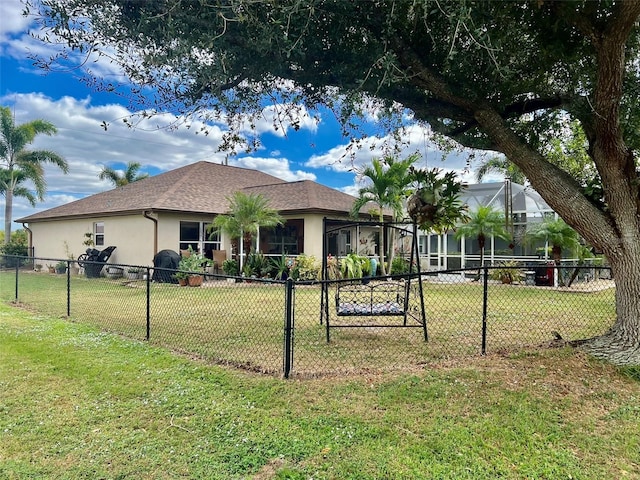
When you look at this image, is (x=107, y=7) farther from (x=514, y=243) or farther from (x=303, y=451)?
(x=514, y=243)

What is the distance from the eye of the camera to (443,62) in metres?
4.81

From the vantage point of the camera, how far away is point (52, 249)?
64.6 ft

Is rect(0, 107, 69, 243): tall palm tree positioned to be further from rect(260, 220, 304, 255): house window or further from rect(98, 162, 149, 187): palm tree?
rect(260, 220, 304, 255): house window

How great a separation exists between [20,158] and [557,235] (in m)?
24.5

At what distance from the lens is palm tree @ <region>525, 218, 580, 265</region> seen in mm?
13469

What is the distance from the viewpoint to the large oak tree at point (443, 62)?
4070 mm

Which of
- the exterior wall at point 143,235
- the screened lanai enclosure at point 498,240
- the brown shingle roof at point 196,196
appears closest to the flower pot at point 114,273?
the exterior wall at point 143,235

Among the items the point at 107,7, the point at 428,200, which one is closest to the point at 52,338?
the point at 107,7

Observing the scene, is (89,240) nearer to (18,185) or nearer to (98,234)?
(98,234)

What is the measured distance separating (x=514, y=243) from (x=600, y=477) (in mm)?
14808

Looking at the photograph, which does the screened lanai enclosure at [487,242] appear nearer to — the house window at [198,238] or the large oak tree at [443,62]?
the house window at [198,238]

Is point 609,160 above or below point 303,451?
above

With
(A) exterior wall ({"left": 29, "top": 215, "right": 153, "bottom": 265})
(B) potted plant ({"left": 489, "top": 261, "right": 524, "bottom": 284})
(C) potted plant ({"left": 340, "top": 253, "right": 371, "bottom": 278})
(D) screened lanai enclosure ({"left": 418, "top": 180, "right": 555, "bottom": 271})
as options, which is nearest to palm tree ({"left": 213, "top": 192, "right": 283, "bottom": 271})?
(C) potted plant ({"left": 340, "top": 253, "right": 371, "bottom": 278})

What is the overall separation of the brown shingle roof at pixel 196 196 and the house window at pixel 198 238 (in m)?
0.80
